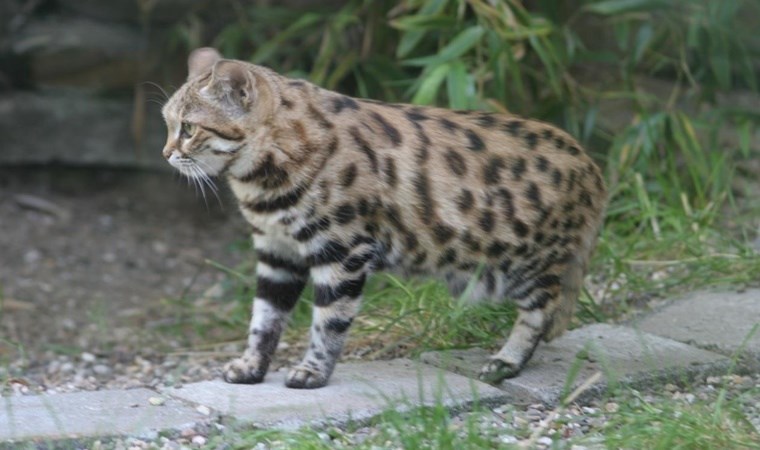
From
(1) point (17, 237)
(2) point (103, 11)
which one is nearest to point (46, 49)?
(2) point (103, 11)

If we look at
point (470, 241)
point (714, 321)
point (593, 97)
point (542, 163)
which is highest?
point (542, 163)

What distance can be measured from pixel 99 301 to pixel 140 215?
4.86 ft

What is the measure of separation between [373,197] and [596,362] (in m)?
1.04

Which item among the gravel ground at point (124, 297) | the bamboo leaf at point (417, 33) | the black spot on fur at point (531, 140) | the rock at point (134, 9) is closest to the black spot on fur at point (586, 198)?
the black spot on fur at point (531, 140)

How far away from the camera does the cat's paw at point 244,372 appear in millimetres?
4285

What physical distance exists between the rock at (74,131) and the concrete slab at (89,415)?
4.62 metres

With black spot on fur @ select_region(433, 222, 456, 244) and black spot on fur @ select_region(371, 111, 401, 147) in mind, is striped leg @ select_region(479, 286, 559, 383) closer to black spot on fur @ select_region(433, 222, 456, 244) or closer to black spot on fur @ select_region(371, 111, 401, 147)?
black spot on fur @ select_region(433, 222, 456, 244)

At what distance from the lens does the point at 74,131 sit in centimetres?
852

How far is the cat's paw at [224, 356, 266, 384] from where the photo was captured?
429cm

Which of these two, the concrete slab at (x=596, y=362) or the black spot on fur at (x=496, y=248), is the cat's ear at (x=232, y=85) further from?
the concrete slab at (x=596, y=362)

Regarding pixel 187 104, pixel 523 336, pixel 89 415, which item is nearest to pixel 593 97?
pixel 523 336

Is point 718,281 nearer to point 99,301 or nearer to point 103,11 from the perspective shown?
point 99,301

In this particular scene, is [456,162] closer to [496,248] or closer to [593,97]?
[496,248]

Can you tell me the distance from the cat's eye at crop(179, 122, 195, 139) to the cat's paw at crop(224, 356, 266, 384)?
2.62 feet
